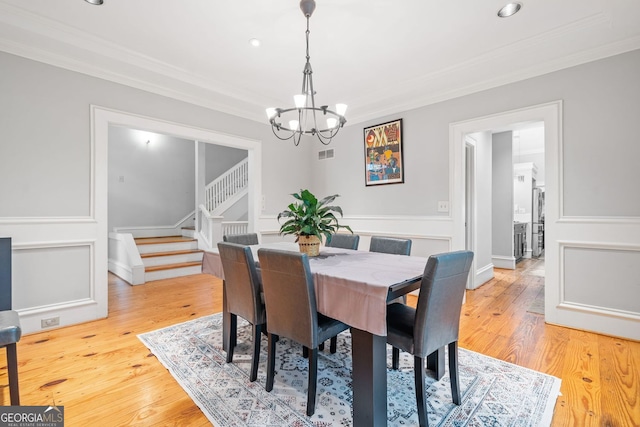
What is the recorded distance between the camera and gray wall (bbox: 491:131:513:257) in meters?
5.30

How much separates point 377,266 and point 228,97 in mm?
3046

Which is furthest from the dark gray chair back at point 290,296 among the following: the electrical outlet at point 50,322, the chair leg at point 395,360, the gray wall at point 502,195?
the gray wall at point 502,195

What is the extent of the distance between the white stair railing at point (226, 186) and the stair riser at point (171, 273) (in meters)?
1.75

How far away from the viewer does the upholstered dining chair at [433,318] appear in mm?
1455

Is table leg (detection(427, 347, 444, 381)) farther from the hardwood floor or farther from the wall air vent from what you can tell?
the wall air vent

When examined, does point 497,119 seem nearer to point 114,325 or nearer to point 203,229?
point 114,325

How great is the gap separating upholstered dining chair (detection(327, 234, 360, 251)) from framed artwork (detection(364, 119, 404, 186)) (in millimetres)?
1506

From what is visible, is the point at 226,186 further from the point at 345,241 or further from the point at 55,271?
the point at 345,241

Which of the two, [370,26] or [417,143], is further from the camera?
[417,143]

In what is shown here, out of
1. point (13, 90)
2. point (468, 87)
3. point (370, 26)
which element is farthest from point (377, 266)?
point (13, 90)

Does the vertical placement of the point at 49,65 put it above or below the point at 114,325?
above

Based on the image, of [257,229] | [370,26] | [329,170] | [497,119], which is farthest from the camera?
[329,170]

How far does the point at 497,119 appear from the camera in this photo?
10.4 feet

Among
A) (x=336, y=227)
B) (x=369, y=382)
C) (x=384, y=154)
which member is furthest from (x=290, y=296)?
(x=384, y=154)
